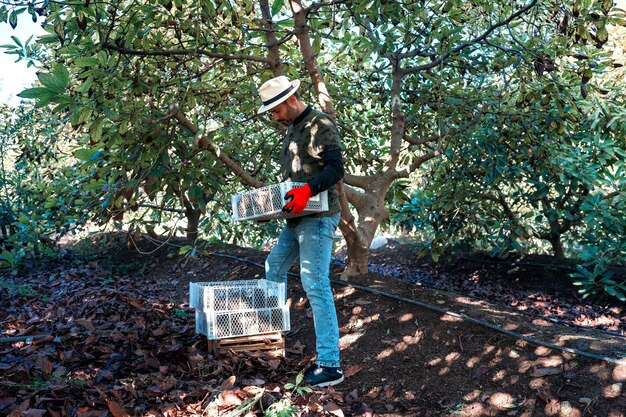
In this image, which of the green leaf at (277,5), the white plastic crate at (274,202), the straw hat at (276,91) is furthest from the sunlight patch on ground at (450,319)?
the green leaf at (277,5)

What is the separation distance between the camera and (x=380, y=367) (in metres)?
3.83

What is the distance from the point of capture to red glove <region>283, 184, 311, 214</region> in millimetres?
3180

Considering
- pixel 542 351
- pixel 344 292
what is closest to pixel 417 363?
pixel 542 351

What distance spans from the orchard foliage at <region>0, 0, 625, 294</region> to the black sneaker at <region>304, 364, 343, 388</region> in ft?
4.39

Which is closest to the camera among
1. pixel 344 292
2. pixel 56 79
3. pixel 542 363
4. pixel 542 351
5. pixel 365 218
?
pixel 56 79

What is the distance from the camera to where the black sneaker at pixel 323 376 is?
11.2 feet

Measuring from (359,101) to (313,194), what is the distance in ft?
9.74

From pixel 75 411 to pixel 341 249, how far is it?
8.67 m

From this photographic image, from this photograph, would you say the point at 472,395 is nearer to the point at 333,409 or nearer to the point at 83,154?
the point at 333,409

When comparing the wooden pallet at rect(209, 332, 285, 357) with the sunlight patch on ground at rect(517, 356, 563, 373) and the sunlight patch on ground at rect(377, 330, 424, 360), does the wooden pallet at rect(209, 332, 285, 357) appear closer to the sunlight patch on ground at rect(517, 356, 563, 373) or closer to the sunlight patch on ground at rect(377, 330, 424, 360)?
the sunlight patch on ground at rect(377, 330, 424, 360)

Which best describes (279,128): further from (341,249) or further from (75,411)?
(341,249)

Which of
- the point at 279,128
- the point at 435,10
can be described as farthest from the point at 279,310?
the point at 435,10

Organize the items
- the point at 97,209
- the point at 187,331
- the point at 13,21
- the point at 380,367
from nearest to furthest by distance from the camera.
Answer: the point at 13,21, the point at 380,367, the point at 97,209, the point at 187,331

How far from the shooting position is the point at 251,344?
3889 millimetres
